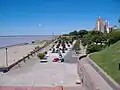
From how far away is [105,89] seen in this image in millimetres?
11047

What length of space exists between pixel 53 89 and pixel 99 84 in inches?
215

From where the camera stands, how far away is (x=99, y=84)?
12055mm

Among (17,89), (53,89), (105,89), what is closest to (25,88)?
(17,89)

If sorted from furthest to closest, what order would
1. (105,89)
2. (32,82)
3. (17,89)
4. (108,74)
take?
1. (32,82)
2. (17,89)
3. (108,74)
4. (105,89)

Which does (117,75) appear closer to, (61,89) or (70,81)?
(61,89)

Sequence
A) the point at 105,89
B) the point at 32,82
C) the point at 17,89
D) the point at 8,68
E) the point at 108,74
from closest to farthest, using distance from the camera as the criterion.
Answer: the point at 105,89, the point at 108,74, the point at 17,89, the point at 32,82, the point at 8,68

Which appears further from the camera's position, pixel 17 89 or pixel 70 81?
pixel 70 81

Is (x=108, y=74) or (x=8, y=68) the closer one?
(x=108, y=74)

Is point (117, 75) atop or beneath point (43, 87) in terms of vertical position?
atop

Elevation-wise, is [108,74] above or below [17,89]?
above

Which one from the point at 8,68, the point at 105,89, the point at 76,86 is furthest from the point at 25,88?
the point at 8,68

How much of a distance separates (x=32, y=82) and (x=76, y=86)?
142 inches

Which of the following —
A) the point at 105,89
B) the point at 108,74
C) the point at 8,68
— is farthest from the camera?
the point at 8,68

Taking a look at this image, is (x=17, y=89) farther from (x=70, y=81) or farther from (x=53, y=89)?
(x=70, y=81)
